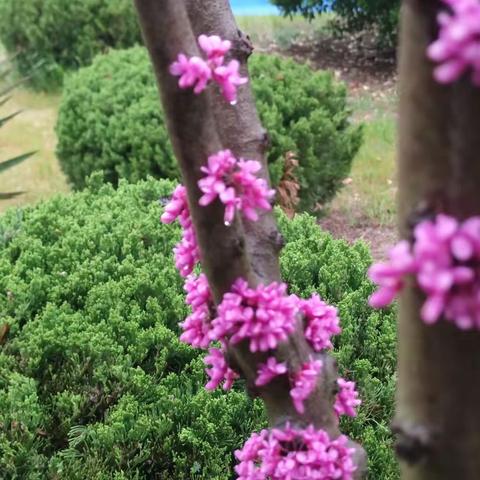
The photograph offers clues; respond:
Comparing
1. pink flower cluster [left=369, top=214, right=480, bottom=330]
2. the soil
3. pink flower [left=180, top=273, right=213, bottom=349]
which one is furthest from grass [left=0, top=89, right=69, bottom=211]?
pink flower cluster [left=369, top=214, right=480, bottom=330]

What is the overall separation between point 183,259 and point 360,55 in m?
9.86

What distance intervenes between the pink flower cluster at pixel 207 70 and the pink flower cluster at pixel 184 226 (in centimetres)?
21

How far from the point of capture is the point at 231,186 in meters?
1.23

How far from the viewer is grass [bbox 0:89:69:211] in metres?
7.07

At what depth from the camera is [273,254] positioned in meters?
1.47

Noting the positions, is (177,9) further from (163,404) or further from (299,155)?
(299,155)

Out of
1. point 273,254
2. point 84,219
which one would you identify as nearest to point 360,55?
point 84,219

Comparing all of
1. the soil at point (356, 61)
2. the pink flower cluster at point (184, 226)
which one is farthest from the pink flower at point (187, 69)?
the soil at point (356, 61)

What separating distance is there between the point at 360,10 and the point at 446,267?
382 inches

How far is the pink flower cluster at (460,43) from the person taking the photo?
0.76 metres

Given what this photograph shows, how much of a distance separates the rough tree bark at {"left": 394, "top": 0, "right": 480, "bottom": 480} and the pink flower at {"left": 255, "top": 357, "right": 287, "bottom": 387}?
1.10ft

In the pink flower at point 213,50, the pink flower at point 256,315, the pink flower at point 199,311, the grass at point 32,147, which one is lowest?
the grass at point 32,147

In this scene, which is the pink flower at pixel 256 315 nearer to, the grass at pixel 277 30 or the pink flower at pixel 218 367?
the pink flower at pixel 218 367

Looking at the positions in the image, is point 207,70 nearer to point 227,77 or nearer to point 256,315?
point 227,77
